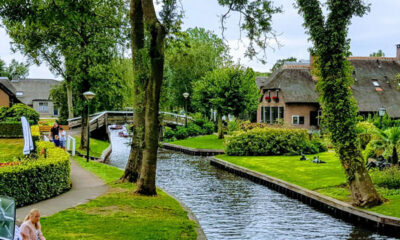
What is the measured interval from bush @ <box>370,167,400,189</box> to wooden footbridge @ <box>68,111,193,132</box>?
25.1 metres

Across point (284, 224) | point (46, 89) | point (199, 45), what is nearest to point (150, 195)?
point (284, 224)

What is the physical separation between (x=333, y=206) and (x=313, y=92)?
31694mm

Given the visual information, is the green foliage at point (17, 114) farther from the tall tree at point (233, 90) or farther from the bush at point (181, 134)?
the tall tree at point (233, 90)

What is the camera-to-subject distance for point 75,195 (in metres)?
14.6

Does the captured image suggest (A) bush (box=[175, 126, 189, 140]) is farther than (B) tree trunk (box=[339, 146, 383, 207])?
Yes

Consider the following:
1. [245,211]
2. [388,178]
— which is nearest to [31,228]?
[245,211]

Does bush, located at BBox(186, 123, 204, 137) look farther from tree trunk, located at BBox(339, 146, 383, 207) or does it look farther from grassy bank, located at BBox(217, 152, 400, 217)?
tree trunk, located at BBox(339, 146, 383, 207)

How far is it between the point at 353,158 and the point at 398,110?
33.1 meters

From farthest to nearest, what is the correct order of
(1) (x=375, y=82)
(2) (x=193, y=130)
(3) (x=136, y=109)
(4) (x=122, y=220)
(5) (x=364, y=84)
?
(1) (x=375, y=82) < (2) (x=193, y=130) < (5) (x=364, y=84) < (3) (x=136, y=109) < (4) (x=122, y=220)

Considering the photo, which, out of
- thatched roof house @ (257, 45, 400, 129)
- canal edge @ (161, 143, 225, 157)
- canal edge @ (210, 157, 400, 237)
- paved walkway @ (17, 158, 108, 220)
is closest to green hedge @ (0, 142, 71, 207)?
paved walkway @ (17, 158, 108, 220)

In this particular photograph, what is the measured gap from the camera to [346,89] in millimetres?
13875

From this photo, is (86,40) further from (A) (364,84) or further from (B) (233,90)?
(A) (364,84)

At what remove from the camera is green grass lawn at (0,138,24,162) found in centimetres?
2451

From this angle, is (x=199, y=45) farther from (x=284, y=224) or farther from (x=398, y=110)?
(x=284, y=224)
